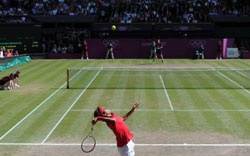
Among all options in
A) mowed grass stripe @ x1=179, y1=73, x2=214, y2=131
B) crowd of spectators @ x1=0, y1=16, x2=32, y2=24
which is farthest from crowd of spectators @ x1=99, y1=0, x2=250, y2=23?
mowed grass stripe @ x1=179, y1=73, x2=214, y2=131

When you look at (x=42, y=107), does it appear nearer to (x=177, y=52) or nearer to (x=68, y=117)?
(x=68, y=117)

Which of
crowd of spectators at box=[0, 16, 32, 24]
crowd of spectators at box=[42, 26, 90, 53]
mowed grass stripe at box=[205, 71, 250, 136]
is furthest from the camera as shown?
crowd of spectators at box=[42, 26, 90, 53]

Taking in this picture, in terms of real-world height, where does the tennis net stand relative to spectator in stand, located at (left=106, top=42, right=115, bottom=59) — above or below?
below

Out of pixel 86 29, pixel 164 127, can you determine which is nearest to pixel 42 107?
pixel 164 127

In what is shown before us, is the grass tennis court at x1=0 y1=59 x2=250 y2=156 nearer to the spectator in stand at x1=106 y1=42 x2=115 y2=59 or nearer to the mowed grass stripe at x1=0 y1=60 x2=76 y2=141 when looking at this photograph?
the mowed grass stripe at x1=0 y1=60 x2=76 y2=141

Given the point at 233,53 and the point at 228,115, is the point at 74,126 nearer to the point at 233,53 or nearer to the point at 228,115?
the point at 228,115

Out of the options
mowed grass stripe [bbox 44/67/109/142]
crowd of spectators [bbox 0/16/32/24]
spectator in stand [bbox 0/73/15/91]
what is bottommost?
mowed grass stripe [bbox 44/67/109/142]

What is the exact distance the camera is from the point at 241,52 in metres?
48.3

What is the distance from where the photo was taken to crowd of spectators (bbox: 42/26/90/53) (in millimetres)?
50750

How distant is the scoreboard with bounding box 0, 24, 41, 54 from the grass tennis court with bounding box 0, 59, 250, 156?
597 inches

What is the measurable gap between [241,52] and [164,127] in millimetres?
33936

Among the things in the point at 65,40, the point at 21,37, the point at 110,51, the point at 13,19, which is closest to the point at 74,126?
the point at 110,51

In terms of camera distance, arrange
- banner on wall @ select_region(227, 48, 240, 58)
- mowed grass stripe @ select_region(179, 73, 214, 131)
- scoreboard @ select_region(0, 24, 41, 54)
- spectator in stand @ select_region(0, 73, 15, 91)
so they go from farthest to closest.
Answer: scoreboard @ select_region(0, 24, 41, 54)
banner on wall @ select_region(227, 48, 240, 58)
spectator in stand @ select_region(0, 73, 15, 91)
mowed grass stripe @ select_region(179, 73, 214, 131)

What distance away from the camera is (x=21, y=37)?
49156 mm
